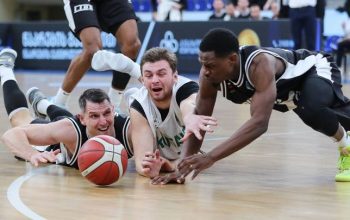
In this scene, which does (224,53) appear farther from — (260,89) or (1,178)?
(1,178)

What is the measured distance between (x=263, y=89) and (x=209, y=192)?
26.2 inches

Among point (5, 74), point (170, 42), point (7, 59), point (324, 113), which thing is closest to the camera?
point (324, 113)

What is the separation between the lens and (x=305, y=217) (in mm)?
3807

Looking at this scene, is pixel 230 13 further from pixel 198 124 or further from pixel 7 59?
pixel 198 124

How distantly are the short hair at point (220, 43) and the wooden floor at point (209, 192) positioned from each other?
31.6 inches

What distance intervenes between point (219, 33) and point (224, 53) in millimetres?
116

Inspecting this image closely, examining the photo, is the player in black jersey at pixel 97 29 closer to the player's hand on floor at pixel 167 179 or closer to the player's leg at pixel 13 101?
the player's leg at pixel 13 101

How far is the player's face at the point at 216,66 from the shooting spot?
436 centimetres

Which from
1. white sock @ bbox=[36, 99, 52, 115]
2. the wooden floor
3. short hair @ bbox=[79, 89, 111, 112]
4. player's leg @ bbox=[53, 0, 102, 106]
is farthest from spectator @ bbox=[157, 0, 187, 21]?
short hair @ bbox=[79, 89, 111, 112]

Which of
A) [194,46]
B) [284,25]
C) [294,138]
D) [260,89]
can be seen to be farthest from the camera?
[194,46]

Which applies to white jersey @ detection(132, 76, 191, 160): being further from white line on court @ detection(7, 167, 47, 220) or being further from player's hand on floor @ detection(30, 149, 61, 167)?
white line on court @ detection(7, 167, 47, 220)

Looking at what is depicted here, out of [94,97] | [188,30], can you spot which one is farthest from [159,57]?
[188,30]

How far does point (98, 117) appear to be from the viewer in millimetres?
5199

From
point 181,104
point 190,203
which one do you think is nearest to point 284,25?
point 181,104
